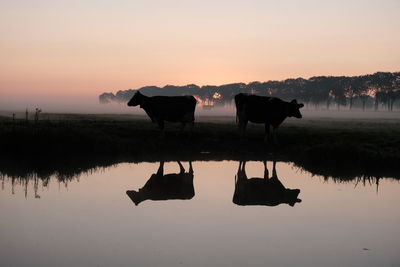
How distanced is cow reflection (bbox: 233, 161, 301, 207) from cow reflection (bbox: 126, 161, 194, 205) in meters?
1.49

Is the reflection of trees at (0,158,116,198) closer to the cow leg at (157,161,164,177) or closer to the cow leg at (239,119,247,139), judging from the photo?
the cow leg at (157,161,164,177)

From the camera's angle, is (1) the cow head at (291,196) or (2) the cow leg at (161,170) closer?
(1) the cow head at (291,196)

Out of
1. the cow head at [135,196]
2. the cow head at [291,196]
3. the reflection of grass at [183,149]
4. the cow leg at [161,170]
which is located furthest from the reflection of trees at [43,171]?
the cow head at [291,196]

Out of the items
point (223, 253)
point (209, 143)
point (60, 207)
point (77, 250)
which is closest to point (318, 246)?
point (223, 253)

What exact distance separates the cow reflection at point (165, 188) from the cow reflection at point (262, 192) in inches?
58.5

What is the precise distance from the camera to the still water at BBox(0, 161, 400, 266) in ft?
24.5

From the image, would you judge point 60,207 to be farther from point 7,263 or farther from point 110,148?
point 110,148

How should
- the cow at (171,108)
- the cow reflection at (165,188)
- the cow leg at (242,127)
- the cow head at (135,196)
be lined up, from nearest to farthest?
the cow head at (135,196)
the cow reflection at (165,188)
the cow leg at (242,127)
the cow at (171,108)

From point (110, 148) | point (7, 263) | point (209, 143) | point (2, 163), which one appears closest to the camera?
point (7, 263)

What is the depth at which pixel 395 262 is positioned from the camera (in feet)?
24.4

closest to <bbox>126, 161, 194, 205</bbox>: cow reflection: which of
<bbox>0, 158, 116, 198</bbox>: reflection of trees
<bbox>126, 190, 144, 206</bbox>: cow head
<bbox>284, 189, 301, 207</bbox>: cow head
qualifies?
<bbox>126, 190, 144, 206</bbox>: cow head

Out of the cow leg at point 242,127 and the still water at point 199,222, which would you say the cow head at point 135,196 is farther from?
the cow leg at point 242,127

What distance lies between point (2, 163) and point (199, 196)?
9.12 meters

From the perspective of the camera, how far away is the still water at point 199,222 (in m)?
7.48
